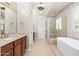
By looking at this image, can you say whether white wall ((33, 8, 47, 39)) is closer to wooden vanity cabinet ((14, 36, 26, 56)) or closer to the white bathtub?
the white bathtub

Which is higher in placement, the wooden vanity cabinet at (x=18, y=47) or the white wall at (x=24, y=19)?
the white wall at (x=24, y=19)

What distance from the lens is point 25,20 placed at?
5215 mm

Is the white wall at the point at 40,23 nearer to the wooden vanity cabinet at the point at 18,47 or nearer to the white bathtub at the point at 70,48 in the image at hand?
the white bathtub at the point at 70,48

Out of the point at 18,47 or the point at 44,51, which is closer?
the point at 18,47

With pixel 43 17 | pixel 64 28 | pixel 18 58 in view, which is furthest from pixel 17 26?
pixel 18 58

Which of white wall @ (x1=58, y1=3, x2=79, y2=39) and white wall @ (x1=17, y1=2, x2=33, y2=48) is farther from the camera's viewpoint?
white wall @ (x1=17, y1=2, x2=33, y2=48)

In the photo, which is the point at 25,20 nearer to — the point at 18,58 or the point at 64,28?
the point at 64,28

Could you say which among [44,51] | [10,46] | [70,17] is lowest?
[44,51]

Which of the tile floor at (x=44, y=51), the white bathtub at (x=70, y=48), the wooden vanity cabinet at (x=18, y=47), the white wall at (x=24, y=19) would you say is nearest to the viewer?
the white bathtub at (x=70, y=48)

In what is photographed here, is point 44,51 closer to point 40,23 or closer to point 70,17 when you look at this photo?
point 70,17

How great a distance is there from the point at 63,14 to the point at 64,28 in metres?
0.69

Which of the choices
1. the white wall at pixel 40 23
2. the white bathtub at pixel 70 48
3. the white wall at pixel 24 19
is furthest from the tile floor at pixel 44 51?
the white wall at pixel 40 23

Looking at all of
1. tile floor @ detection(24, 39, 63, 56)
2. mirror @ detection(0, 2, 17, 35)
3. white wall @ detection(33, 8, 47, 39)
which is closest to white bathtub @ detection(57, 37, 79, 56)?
tile floor @ detection(24, 39, 63, 56)

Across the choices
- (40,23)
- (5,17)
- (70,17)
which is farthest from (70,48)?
(40,23)
